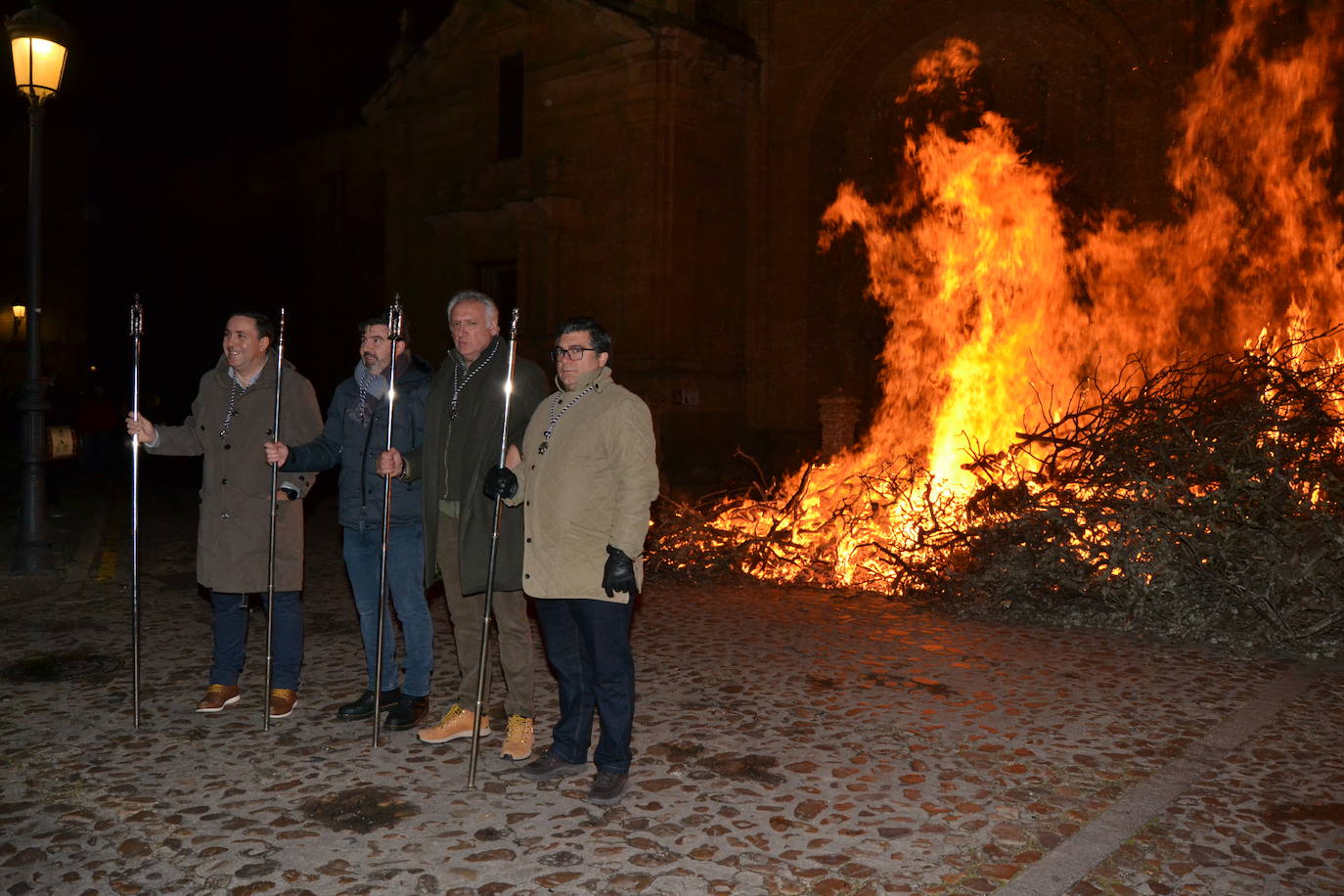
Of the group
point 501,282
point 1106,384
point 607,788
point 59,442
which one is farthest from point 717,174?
point 607,788

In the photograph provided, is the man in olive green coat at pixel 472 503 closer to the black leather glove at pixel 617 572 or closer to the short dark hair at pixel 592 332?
the short dark hair at pixel 592 332

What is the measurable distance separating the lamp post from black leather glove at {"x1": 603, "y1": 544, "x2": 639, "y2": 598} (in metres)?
7.74

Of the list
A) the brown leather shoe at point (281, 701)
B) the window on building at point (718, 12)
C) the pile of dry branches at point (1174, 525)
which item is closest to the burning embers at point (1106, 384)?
the pile of dry branches at point (1174, 525)

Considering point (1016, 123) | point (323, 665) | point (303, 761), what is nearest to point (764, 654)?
point (323, 665)

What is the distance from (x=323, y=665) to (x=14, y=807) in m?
2.66

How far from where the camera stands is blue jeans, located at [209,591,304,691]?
608 centimetres

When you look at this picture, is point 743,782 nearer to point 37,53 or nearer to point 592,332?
point 592,332

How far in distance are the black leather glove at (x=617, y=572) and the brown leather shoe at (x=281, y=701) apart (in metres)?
2.35

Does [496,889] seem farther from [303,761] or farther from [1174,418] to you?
[1174,418]

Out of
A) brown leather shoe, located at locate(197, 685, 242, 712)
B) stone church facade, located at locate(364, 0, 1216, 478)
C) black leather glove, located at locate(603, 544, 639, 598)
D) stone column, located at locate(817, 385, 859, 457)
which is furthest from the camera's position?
stone church facade, located at locate(364, 0, 1216, 478)

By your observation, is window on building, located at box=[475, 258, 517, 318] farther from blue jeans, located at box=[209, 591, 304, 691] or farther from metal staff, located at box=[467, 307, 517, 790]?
metal staff, located at box=[467, 307, 517, 790]

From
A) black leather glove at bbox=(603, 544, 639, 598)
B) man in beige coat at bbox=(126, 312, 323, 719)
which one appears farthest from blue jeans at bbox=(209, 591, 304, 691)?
black leather glove at bbox=(603, 544, 639, 598)

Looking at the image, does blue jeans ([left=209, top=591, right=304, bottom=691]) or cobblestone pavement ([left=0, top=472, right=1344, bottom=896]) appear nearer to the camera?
cobblestone pavement ([left=0, top=472, right=1344, bottom=896])

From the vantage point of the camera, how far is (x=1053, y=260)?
678 inches
